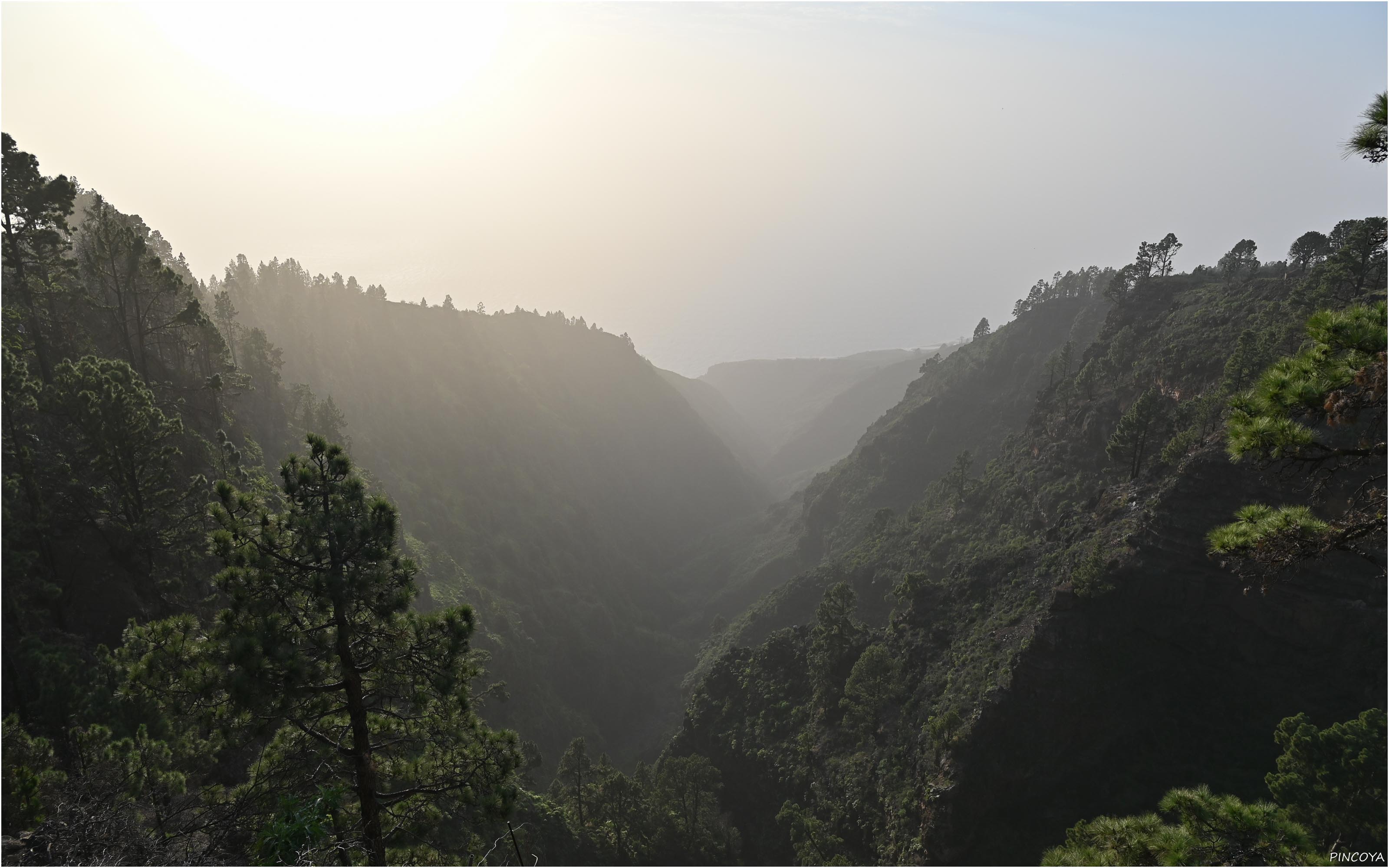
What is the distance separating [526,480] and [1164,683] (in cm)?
10969

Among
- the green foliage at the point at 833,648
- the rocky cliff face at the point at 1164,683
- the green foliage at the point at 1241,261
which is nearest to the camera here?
the rocky cliff face at the point at 1164,683

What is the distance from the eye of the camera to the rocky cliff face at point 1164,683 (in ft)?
124

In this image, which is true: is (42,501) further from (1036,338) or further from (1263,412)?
(1036,338)

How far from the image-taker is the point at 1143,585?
4300cm

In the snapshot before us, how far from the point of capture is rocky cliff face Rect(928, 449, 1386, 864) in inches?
1492

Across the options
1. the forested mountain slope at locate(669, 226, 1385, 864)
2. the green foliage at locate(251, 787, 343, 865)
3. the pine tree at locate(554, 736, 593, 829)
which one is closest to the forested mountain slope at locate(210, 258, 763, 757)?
the pine tree at locate(554, 736, 593, 829)

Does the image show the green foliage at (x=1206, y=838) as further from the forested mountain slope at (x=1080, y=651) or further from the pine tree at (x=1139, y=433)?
the pine tree at (x=1139, y=433)

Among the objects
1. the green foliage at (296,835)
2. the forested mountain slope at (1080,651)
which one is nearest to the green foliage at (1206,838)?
the forested mountain slope at (1080,651)

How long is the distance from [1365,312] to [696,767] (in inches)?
2323

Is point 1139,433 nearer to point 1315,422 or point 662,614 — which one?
point 1315,422

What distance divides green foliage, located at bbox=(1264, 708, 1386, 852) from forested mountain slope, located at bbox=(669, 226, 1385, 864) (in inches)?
611

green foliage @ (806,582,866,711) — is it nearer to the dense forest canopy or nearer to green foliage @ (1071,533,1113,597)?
the dense forest canopy

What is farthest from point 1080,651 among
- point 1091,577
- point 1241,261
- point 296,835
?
point 1241,261

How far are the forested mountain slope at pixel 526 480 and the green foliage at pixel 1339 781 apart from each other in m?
73.6
